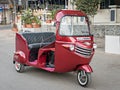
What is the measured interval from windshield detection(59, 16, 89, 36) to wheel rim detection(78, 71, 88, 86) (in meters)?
0.95

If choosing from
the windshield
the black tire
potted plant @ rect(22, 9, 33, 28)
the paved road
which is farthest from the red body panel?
potted plant @ rect(22, 9, 33, 28)

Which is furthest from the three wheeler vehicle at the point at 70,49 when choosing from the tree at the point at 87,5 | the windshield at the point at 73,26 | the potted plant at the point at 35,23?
the potted plant at the point at 35,23

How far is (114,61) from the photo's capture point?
11273 mm

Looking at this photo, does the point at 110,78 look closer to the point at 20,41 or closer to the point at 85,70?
the point at 85,70

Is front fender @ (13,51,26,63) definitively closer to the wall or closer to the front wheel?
the front wheel

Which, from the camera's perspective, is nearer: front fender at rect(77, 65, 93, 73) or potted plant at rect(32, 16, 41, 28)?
front fender at rect(77, 65, 93, 73)

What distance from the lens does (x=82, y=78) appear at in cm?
781

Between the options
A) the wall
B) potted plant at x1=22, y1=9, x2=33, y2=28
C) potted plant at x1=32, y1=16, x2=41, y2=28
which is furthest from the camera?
potted plant at x1=22, y1=9, x2=33, y2=28

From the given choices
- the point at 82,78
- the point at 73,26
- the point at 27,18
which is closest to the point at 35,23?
the point at 27,18

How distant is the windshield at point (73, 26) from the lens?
790 cm

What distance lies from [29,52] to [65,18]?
1747mm

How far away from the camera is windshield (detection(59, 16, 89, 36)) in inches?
311

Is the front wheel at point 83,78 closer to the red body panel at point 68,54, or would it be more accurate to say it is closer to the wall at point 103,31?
the red body panel at point 68,54

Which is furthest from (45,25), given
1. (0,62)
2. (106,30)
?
(0,62)
